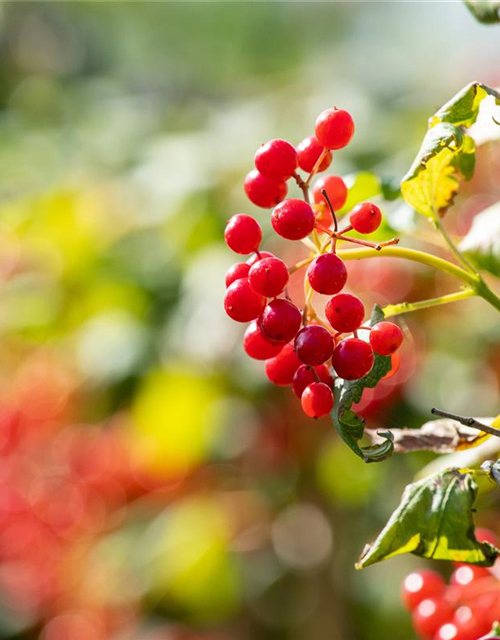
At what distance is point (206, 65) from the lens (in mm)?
8914

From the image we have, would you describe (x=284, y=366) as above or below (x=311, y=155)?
below

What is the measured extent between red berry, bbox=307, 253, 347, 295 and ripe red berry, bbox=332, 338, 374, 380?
0.04m

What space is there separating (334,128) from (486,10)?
0.17m

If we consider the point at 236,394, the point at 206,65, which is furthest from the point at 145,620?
the point at 206,65

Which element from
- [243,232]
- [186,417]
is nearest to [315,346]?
[243,232]

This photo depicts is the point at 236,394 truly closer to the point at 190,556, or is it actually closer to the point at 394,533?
the point at 190,556

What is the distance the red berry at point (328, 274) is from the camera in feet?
2.25

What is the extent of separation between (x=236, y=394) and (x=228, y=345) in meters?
0.18

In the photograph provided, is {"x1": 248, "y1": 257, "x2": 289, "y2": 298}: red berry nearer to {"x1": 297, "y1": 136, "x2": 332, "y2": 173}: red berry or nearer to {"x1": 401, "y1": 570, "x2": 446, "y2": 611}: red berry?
{"x1": 297, "y1": 136, "x2": 332, "y2": 173}: red berry

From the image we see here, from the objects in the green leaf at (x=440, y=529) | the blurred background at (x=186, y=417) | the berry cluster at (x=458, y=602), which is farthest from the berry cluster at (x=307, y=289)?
the blurred background at (x=186, y=417)

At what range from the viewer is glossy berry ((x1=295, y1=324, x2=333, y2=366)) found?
Result: 675mm

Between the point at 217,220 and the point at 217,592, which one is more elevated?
the point at 217,220

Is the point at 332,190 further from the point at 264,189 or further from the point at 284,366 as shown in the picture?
the point at 284,366

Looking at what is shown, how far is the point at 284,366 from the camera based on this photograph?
765mm
